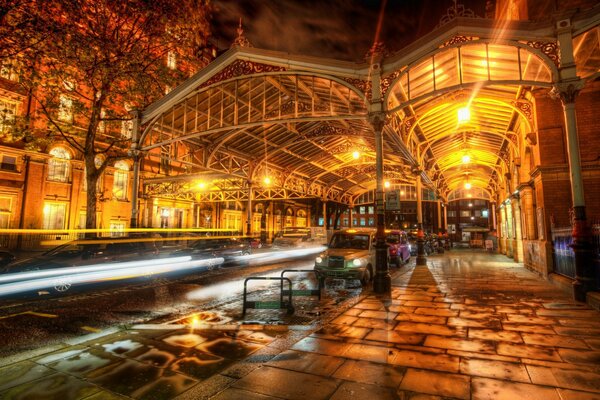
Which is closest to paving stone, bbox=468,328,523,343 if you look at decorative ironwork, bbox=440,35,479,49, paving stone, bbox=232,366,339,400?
paving stone, bbox=232,366,339,400

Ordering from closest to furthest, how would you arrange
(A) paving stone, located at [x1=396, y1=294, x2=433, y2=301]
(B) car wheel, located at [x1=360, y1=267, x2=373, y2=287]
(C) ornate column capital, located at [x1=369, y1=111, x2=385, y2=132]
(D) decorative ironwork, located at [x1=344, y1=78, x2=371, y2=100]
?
(A) paving stone, located at [x1=396, y1=294, x2=433, y2=301] → (C) ornate column capital, located at [x1=369, y1=111, x2=385, y2=132] → (D) decorative ironwork, located at [x1=344, y1=78, x2=371, y2=100] → (B) car wheel, located at [x1=360, y1=267, x2=373, y2=287]

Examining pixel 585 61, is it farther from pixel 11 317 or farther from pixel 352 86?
pixel 11 317

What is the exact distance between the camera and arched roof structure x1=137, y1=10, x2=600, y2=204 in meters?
9.49

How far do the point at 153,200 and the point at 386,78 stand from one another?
24.5m

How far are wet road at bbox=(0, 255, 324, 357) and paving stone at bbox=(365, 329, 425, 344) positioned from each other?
135 inches

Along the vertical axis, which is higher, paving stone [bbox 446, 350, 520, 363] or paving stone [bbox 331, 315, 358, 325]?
paving stone [bbox 446, 350, 520, 363]

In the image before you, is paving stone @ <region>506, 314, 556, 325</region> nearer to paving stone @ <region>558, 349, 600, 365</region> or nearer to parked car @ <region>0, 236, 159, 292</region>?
paving stone @ <region>558, 349, 600, 365</region>

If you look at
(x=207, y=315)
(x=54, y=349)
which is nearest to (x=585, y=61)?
(x=207, y=315)

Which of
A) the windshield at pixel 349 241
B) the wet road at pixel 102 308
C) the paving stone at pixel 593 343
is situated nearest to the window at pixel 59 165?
the wet road at pixel 102 308

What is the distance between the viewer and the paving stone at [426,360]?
167 inches

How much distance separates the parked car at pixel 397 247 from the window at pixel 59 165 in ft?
→ 74.5

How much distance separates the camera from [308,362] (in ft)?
14.6

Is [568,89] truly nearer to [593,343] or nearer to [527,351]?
[593,343]

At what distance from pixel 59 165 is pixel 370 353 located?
26.1m
